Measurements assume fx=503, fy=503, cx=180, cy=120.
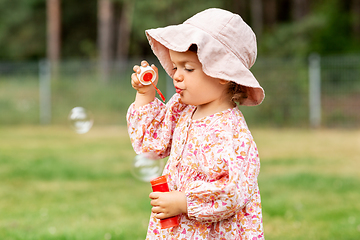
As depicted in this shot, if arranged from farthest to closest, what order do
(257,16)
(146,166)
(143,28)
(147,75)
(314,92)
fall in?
1. (257,16)
2. (143,28)
3. (314,92)
4. (146,166)
5. (147,75)

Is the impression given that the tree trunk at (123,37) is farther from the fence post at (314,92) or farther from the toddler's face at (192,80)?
the toddler's face at (192,80)

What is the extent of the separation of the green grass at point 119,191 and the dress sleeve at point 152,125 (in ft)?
5.59

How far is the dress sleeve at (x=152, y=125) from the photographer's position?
2424mm

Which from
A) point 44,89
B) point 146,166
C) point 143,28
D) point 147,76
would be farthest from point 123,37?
point 147,76

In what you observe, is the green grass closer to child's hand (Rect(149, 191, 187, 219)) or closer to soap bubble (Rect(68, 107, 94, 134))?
soap bubble (Rect(68, 107, 94, 134))

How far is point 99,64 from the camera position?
14719 millimetres

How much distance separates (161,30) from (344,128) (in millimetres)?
11727

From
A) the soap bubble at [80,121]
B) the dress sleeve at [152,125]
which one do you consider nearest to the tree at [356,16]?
the soap bubble at [80,121]

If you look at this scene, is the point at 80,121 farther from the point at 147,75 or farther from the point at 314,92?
the point at 314,92

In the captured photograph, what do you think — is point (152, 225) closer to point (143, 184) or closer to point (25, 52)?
point (143, 184)

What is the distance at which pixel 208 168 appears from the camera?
2.09 metres

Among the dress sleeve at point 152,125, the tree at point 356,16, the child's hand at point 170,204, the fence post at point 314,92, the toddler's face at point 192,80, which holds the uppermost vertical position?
the tree at point 356,16

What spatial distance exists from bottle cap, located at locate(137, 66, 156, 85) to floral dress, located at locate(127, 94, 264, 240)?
151mm

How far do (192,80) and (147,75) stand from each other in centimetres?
25
